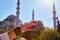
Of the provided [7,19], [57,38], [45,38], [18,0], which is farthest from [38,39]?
[7,19]

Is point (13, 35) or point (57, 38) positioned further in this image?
point (57, 38)

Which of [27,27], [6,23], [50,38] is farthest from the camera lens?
[6,23]

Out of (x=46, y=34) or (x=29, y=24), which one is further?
(x=46, y=34)

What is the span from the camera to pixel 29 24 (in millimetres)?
2012

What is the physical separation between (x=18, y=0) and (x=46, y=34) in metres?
16.2

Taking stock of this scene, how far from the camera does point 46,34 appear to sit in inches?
756

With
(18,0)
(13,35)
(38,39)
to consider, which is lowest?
(38,39)

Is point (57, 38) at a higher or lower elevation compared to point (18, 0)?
lower

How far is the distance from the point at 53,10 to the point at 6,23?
10045mm

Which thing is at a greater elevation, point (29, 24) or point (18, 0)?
point (18, 0)

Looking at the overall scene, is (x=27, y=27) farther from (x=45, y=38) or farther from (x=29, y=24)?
Answer: (x=45, y=38)

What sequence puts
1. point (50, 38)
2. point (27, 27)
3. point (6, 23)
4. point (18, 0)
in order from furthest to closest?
point (6, 23), point (18, 0), point (50, 38), point (27, 27)

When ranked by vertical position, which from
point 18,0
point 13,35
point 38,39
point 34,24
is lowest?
point 38,39

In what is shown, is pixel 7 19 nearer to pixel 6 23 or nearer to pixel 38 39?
pixel 6 23
